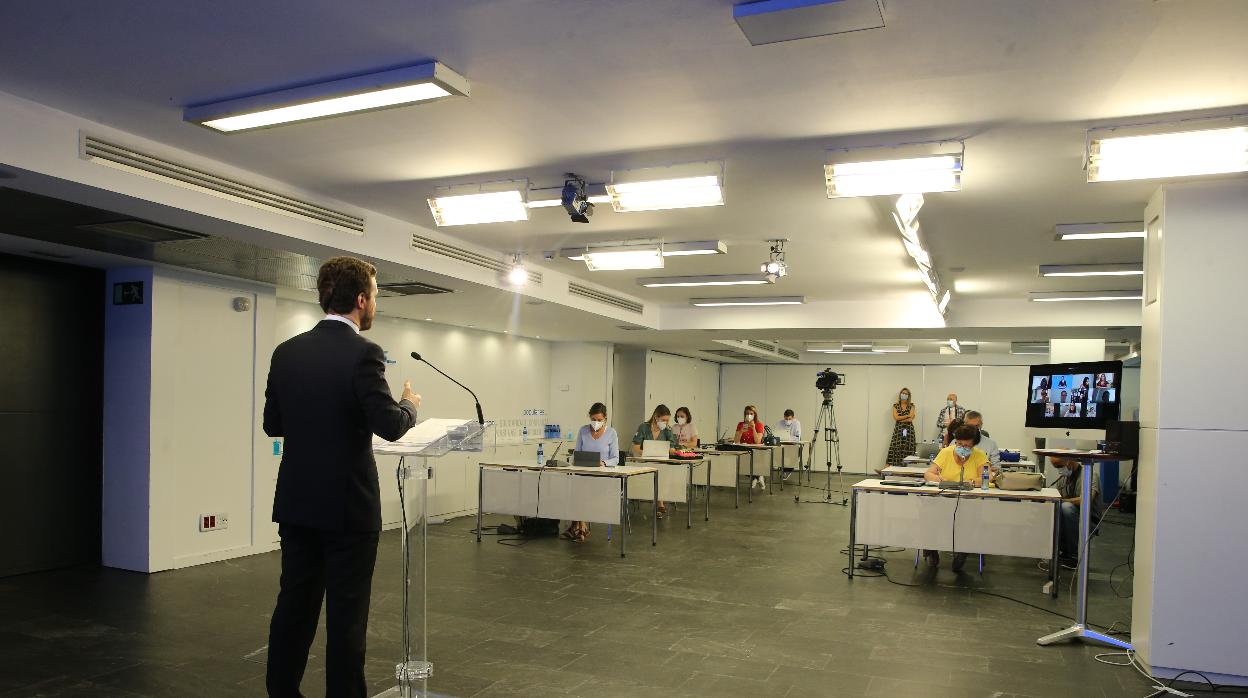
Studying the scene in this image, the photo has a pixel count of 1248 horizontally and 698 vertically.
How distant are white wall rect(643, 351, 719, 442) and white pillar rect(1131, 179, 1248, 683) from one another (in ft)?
34.9

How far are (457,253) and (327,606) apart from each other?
4.42 metres

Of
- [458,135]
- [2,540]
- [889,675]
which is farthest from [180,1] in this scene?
[2,540]

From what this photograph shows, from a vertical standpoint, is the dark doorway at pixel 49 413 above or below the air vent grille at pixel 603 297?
below

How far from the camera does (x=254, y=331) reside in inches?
290

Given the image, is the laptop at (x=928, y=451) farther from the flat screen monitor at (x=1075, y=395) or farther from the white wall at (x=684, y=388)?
the flat screen monitor at (x=1075, y=395)

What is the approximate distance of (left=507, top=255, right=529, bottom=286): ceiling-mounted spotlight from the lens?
7.29 meters

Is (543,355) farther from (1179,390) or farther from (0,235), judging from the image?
(1179,390)

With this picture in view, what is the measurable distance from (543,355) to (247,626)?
7.98m

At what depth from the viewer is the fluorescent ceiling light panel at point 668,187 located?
4473 millimetres

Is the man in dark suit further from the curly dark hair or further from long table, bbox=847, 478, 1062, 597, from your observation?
long table, bbox=847, 478, 1062, 597

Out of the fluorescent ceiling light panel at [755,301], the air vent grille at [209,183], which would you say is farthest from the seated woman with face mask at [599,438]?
the air vent grille at [209,183]

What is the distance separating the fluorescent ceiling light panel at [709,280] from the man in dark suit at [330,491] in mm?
5915

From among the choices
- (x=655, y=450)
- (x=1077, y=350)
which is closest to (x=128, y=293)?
(x=655, y=450)

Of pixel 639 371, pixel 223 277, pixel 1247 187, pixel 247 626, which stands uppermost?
pixel 1247 187
